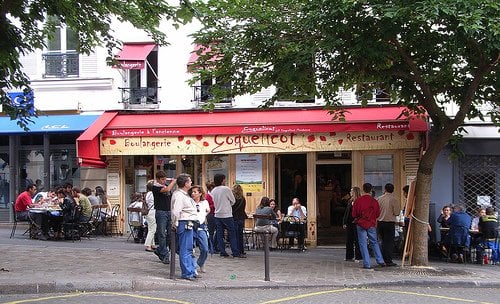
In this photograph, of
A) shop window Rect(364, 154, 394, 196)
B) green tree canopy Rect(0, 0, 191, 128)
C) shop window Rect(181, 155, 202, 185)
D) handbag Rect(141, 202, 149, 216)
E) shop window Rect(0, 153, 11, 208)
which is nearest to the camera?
green tree canopy Rect(0, 0, 191, 128)

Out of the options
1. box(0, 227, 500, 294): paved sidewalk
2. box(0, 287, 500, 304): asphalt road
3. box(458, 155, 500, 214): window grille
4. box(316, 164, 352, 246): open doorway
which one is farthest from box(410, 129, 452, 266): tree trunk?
box(316, 164, 352, 246): open doorway

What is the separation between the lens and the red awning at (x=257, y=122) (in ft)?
51.6

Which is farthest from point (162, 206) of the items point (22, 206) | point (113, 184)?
point (113, 184)

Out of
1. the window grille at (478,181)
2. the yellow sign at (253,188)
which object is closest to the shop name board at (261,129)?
the yellow sign at (253,188)

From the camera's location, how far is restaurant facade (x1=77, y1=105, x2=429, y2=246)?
16062mm

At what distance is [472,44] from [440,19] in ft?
3.16

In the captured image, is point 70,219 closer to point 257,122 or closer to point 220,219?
point 220,219

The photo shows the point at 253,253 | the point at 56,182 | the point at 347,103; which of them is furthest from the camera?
the point at 56,182

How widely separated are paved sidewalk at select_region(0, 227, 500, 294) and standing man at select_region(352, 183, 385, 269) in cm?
34

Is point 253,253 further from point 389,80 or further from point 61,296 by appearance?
point 61,296

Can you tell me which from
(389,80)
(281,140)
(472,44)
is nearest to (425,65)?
(389,80)

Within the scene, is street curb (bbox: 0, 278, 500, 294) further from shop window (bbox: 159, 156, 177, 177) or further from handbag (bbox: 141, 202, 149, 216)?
shop window (bbox: 159, 156, 177, 177)

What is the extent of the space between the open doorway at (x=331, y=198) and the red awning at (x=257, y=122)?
172cm

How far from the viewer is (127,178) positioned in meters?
18.3
